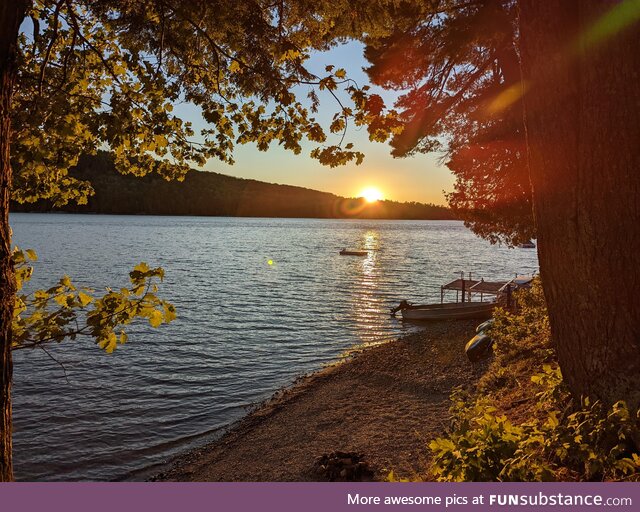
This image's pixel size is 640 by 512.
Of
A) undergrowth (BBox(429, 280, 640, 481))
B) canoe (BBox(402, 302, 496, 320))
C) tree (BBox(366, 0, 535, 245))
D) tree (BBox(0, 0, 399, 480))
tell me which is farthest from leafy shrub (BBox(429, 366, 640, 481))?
canoe (BBox(402, 302, 496, 320))

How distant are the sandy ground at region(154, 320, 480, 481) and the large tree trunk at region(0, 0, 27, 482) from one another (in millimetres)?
7172

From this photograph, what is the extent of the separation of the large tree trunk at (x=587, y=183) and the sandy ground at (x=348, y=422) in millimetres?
5056

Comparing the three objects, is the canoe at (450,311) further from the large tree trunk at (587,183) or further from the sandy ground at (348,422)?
the large tree trunk at (587,183)

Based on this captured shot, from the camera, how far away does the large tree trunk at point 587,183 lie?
4.87 m

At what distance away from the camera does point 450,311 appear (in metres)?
32.2

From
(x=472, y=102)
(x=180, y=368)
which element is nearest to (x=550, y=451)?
(x=472, y=102)

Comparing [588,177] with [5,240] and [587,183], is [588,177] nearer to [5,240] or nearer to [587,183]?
[587,183]

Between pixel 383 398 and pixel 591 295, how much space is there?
44.5 feet

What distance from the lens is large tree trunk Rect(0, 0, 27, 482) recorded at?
372 cm

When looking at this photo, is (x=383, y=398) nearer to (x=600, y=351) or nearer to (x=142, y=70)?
(x=600, y=351)

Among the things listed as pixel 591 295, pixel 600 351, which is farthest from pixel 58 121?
pixel 600 351

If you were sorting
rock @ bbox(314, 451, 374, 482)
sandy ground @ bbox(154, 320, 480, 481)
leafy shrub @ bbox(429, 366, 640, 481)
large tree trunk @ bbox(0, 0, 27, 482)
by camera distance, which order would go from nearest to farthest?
large tree trunk @ bbox(0, 0, 27, 482)
leafy shrub @ bbox(429, 366, 640, 481)
rock @ bbox(314, 451, 374, 482)
sandy ground @ bbox(154, 320, 480, 481)

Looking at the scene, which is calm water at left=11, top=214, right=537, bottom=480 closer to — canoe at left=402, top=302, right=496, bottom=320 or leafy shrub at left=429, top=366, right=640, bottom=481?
canoe at left=402, top=302, right=496, bottom=320
